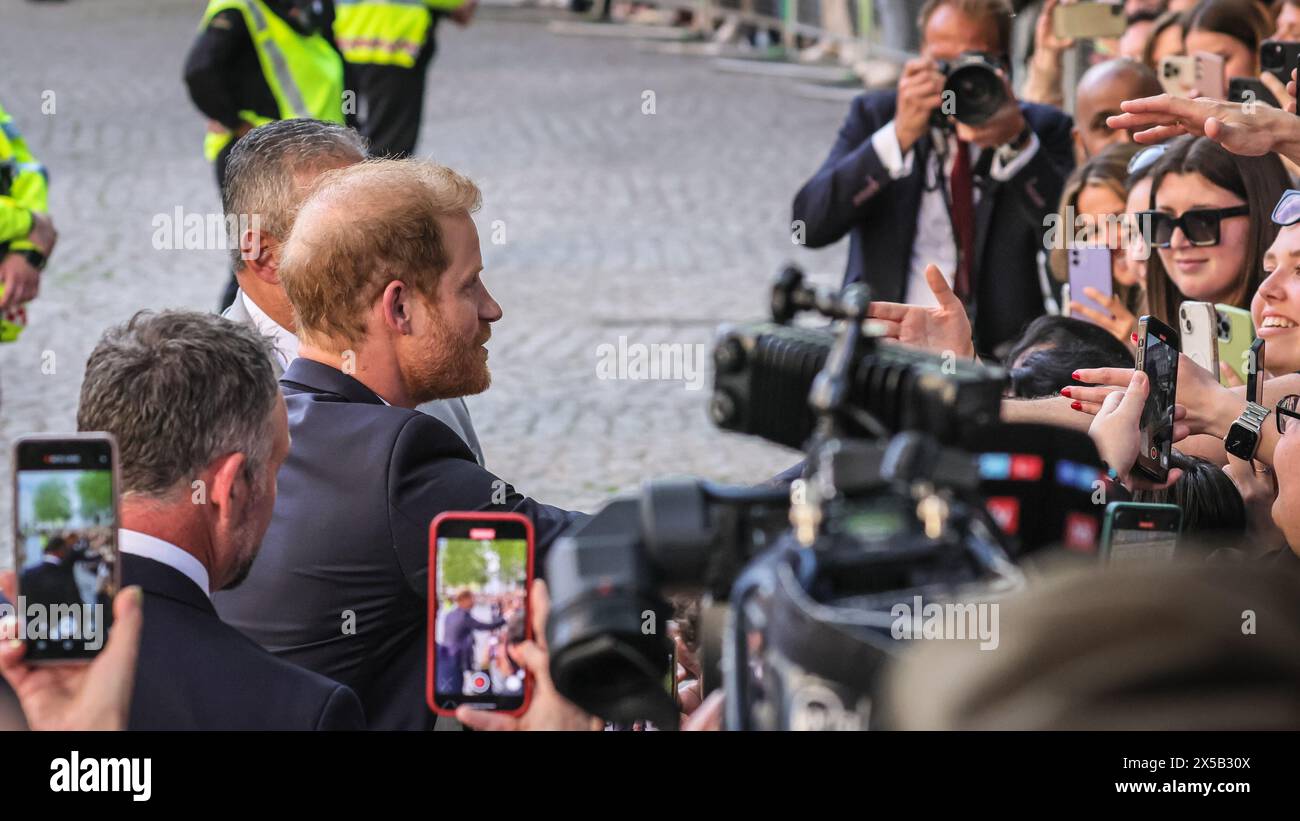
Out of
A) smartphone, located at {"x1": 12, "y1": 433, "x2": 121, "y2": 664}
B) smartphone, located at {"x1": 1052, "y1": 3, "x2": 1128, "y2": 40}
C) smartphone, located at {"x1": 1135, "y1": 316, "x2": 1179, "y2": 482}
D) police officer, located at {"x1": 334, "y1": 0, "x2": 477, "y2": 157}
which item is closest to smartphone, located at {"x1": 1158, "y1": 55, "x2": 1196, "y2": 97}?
smartphone, located at {"x1": 1052, "y1": 3, "x2": 1128, "y2": 40}

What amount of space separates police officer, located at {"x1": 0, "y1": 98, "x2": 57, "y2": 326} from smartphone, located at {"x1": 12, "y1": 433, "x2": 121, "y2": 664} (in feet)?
14.5

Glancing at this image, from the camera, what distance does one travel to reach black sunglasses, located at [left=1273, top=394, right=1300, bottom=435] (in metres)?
3.12

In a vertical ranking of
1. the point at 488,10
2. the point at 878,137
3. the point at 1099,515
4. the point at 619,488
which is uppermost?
the point at 488,10

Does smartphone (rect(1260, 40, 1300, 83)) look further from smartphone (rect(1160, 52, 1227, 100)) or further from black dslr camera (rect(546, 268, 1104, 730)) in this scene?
black dslr camera (rect(546, 268, 1104, 730))

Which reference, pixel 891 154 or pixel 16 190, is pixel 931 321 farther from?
pixel 16 190

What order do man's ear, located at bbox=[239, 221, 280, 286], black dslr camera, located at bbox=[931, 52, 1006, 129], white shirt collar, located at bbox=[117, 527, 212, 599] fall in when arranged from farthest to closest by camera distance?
black dslr camera, located at bbox=[931, 52, 1006, 129], man's ear, located at bbox=[239, 221, 280, 286], white shirt collar, located at bbox=[117, 527, 212, 599]

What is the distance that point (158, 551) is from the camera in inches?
97.0

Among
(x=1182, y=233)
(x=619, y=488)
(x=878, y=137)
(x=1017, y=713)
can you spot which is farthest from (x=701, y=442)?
(x=1017, y=713)

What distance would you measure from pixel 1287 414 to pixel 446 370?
146 cm

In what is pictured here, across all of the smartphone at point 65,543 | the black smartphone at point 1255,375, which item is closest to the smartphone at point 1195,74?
the black smartphone at point 1255,375

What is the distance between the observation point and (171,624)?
95.0 inches

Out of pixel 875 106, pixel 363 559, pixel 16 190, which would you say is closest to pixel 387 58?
pixel 16 190

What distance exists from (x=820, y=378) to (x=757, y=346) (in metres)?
0.12

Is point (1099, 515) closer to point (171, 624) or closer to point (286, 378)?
point (171, 624)
